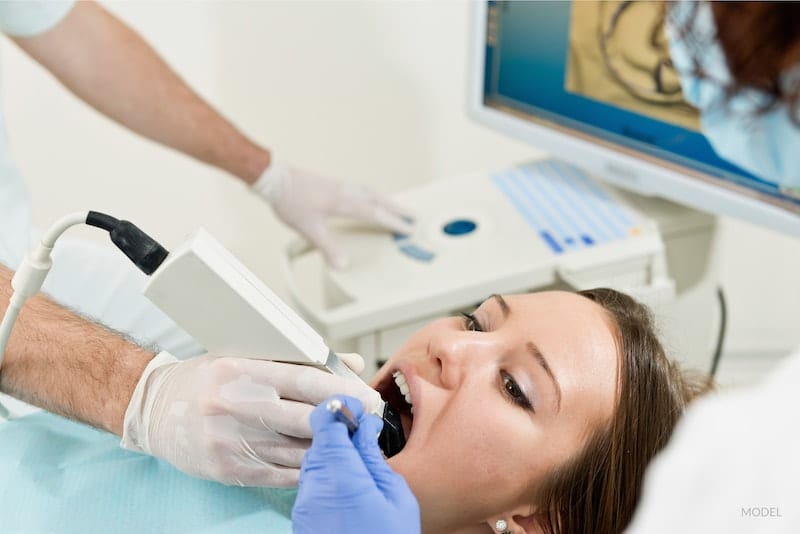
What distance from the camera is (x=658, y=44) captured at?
153 centimetres

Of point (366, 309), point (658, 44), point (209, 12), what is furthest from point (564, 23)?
point (209, 12)

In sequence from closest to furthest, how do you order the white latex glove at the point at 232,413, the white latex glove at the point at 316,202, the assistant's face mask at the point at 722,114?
the white latex glove at the point at 232,413 → the assistant's face mask at the point at 722,114 → the white latex glove at the point at 316,202

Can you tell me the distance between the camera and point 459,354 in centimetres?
118

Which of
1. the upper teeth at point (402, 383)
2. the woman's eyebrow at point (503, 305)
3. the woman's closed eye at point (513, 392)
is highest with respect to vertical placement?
the woman's eyebrow at point (503, 305)

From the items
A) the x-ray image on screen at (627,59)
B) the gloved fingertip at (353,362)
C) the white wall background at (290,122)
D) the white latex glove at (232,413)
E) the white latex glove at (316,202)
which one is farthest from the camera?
the white wall background at (290,122)

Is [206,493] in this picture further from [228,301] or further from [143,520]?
[228,301]

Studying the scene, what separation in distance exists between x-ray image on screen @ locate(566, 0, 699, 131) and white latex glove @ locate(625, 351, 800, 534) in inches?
38.6

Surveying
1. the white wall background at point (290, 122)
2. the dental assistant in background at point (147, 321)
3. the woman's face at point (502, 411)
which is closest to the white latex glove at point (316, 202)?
the dental assistant in background at point (147, 321)

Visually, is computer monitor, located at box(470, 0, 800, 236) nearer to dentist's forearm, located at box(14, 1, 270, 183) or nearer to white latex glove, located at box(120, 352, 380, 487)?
dentist's forearm, located at box(14, 1, 270, 183)

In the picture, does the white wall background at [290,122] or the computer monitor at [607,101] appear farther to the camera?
the white wall background at [290,122]

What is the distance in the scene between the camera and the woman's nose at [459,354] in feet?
3.85

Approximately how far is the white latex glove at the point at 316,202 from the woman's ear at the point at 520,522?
0.74 meters

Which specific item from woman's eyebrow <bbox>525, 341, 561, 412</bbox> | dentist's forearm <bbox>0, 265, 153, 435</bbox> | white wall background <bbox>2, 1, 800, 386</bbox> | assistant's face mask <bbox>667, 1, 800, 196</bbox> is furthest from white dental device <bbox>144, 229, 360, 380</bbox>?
white wall background <bbox>2, 1, 800, 386</bbox>

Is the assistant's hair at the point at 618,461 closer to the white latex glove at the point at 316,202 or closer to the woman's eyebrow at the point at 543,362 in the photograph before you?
the woman's eyebrow at the point at 543,362
